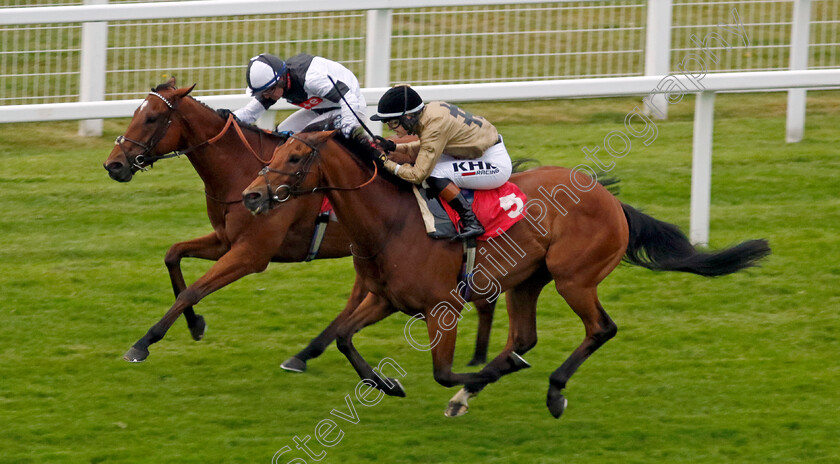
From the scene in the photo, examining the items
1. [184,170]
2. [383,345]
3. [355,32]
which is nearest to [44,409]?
[383,345]

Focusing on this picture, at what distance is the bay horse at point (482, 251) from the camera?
5.23 metres

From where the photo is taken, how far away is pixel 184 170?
941cm

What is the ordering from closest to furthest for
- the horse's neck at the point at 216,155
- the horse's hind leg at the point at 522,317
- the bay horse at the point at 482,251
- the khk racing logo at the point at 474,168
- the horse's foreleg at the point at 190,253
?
1. the bay horse at the point at 482,251
2. the khk racing logo at the point at 474,168
3. the horse's hind leg at the point at 522,317
4. the horse's neck at the point at 216,155
5. the horse's foreleg at the point at 190,253

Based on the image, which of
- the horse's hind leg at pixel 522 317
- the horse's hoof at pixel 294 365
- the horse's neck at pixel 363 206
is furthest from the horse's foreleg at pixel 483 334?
the horse's neck at pixel 363 206

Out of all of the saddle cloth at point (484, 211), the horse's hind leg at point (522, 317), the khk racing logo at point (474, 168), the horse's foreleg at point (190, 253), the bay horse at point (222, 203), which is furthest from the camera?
the horse's foreleg at point (190, 253)

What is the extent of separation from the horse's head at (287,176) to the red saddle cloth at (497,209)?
694 mm

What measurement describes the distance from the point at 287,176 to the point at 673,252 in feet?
6.87

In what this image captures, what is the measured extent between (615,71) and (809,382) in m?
2.96

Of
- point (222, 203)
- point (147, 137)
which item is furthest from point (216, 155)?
point (147, 137)

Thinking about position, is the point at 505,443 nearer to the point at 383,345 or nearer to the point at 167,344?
the point at 383,345

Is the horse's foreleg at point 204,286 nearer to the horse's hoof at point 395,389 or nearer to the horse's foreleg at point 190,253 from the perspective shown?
the horse's foreleg at point 190,253

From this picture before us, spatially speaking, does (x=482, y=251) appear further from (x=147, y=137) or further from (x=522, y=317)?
(x=147, y=137)

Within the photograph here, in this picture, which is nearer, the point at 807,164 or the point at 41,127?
the point at 807,164

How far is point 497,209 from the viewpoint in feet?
18.2
